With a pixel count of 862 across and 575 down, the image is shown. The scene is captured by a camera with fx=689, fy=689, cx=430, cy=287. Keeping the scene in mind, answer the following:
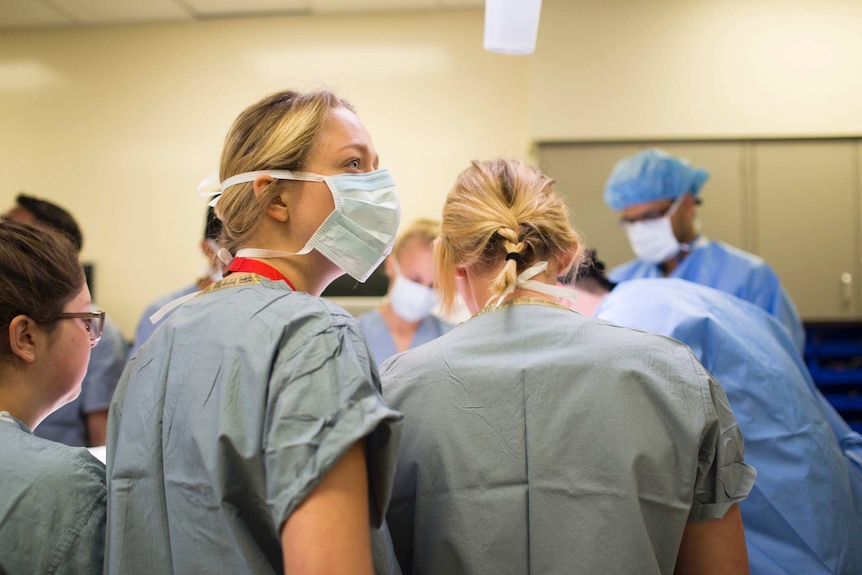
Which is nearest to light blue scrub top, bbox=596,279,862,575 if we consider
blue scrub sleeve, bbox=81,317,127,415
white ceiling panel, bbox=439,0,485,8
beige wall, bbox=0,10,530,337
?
blue scrub sleeve, bbox=81,317,127,415

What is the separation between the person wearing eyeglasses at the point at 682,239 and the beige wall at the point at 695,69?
40 cm

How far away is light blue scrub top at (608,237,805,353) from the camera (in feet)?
7.56

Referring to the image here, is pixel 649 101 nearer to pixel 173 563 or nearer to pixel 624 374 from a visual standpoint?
pixel 624 374

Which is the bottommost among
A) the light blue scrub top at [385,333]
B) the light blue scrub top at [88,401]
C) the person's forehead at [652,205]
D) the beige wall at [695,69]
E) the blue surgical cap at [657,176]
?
the light blue scrub top at [88,401]

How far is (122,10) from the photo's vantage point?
343 cm

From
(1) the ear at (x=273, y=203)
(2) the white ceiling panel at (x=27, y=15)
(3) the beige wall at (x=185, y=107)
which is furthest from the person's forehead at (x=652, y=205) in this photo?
(2) the white ceiling panel at (x=27, y=15)

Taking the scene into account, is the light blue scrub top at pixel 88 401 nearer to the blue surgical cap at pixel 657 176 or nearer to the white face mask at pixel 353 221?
the white face mask at pixel 353 221

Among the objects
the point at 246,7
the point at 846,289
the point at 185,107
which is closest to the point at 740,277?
the point at 846,289

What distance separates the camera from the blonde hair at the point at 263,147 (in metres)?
0.92

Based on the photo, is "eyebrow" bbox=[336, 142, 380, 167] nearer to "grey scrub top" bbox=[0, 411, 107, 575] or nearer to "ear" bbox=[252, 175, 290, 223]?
"ear" bbox=[252, 175, 290, 223]

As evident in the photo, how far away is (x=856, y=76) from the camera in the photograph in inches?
63.3

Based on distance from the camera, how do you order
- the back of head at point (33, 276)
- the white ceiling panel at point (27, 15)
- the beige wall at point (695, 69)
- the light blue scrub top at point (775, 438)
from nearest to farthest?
the back of head at point (33, 276) < the light blue scrub top at point (775, 438) < the beige wall at point (695, 69) < the white ceiling panel at point (27, 15)

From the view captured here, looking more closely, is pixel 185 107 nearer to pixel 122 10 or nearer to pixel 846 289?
pixel 122 10

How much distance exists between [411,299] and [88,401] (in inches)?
44.6
